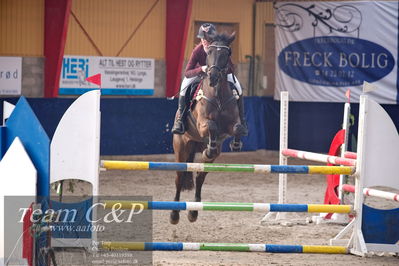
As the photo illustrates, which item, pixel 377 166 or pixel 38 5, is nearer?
pixel 377 166

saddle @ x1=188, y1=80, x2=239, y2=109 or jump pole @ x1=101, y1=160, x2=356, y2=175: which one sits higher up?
saddle @ x1=188, y1=80, x2=239, y2=109

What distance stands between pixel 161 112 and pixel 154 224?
21.6 feet

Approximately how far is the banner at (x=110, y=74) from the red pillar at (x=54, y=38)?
384 mm

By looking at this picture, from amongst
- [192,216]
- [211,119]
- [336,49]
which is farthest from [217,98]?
[336,49]

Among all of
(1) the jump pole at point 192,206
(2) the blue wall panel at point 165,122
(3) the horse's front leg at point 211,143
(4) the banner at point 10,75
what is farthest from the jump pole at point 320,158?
(4) the banner at point 10,75

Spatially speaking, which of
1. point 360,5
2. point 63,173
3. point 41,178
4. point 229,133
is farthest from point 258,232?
point 360,5

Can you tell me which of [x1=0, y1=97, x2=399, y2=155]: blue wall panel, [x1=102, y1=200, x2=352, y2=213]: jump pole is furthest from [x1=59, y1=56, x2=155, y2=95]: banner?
[x1=102, y1=200, x2=352, y2=213]: jump pole

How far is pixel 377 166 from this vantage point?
290 inches

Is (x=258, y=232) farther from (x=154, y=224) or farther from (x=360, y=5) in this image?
(x=360, y=5)

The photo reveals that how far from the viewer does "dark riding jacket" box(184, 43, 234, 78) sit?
30.0ft

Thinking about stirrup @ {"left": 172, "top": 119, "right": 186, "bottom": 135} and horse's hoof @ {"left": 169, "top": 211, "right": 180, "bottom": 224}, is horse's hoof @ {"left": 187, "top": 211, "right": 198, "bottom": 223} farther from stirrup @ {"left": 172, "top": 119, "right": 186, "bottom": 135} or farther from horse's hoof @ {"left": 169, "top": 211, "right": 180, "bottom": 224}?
stirrup @ {"left": 172, "top": 119, "right": 186, "bottom": 135}

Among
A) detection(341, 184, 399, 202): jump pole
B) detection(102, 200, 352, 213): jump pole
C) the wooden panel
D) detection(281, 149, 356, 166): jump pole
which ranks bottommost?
detection(102, 200, 352, 213): jump pole

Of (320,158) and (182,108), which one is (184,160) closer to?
(182,108)

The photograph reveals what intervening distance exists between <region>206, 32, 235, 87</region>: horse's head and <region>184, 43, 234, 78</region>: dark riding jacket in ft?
0.86
